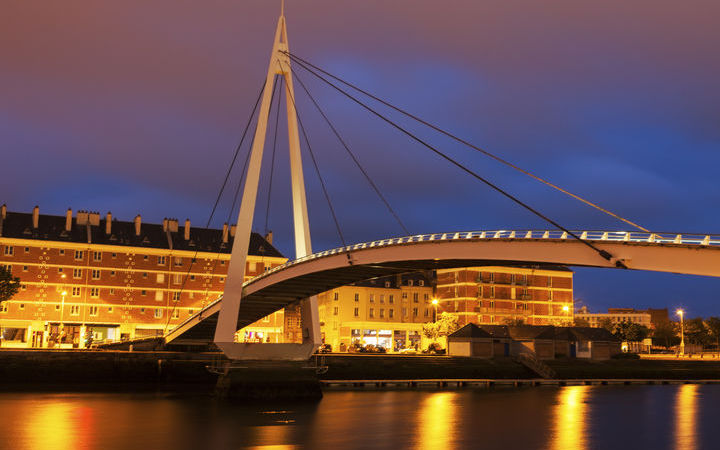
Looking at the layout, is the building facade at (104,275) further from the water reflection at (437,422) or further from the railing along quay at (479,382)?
the water reflection at (437,422)

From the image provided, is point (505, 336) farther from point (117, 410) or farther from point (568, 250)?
point (117, 410)

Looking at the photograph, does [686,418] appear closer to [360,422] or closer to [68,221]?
[360,422]

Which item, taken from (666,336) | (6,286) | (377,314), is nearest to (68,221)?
(6,286)

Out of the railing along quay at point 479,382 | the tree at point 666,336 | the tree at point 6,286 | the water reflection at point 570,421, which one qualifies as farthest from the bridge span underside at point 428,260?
the tree at point 666,336

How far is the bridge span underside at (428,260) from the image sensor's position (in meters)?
37.1

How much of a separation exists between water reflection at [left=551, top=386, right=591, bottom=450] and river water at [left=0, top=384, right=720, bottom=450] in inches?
2.5

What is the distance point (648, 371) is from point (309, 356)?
3999 centimetres

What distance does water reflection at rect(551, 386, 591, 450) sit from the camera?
3756 cm

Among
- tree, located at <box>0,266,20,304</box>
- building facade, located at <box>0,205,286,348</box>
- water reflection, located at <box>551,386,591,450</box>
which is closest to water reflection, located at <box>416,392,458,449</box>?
water reflection, located at <box>551,386,591,450</box>

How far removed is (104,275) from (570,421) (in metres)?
65.8

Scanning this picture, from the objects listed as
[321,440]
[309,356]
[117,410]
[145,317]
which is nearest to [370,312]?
[145,317]

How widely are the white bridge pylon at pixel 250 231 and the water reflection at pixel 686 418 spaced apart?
22370mm

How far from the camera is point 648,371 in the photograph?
7681cm

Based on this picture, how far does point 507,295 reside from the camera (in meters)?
105
